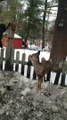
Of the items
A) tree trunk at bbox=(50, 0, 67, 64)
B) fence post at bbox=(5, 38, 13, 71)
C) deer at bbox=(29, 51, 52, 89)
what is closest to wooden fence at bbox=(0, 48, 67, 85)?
fence post at bbox=(5, 38, 13, 71)

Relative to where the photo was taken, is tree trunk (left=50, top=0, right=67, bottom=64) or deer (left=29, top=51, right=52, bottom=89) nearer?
deer (left=29, top=51, right=52, bottom=89)

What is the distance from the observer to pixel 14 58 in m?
8.92

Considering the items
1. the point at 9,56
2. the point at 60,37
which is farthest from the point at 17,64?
the point at 60,37

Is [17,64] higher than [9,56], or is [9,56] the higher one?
[9,56]

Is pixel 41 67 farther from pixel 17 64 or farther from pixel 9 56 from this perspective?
pixel 9 56

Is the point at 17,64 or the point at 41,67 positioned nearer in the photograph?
the point at 41,67

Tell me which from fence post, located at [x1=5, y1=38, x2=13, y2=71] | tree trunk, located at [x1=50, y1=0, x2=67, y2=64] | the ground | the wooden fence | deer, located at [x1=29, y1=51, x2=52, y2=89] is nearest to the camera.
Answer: the ground

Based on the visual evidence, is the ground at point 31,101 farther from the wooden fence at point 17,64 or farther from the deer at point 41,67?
the wooden fence at point 17,64

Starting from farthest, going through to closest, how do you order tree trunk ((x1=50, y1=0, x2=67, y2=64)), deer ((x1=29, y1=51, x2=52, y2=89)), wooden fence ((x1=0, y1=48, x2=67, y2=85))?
1. tree trunk ((x1=50, y1=0, x2=67, y2=64))
2. wooden fence ((x1=0, y1=48, x2=67, y2=85))
3. deer ((x1=29, y1=51, x2=52, y2=89))

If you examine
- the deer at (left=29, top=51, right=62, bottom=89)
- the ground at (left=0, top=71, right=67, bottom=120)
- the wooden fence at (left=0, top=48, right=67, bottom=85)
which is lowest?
the ground at (left=0, top=71, right=67, bottom=120)

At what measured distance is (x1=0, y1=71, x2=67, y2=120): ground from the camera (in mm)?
6129

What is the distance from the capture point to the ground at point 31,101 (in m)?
6.13

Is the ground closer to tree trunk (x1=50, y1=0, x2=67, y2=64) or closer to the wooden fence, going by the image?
the wooden fence

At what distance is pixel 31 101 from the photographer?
21.6 feet
